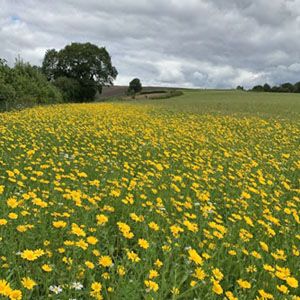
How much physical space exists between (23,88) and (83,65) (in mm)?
38432

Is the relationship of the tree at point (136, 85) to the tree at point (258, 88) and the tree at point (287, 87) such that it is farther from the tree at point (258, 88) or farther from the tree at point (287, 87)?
the tree at point (287, 87)

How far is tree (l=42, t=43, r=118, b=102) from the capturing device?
65062mm

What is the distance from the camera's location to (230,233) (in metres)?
3.59

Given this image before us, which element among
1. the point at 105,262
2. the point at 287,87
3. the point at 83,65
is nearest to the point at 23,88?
the point at 105,262

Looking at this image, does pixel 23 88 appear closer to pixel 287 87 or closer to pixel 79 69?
pixel 79 69

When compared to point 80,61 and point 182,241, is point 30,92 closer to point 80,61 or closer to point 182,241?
point 182,241

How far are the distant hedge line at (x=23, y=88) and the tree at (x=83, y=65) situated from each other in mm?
30397

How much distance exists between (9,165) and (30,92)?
84.7ft

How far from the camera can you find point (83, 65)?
214 feet

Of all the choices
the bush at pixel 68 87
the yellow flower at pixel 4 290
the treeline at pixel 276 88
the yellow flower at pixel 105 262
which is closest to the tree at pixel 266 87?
the treeline at pixel 276 88

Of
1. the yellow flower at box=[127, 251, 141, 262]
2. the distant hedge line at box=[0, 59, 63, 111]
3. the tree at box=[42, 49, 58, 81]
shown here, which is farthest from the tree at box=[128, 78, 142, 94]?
the yellow flower at box=[127, 251, 141, 262]

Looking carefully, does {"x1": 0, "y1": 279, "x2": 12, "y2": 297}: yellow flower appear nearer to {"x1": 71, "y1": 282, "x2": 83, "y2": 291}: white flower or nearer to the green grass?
{"x1": 71, "y1": 282, "x2": 83, "y2": 291}: white flower

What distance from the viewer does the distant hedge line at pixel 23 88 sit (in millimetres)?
22375

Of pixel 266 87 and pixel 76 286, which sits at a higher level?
pixel 266 87
